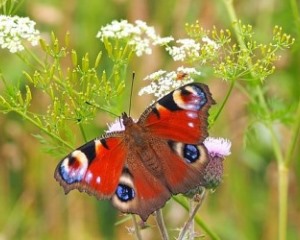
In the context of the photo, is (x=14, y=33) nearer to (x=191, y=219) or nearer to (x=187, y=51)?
(x=187, y=51)

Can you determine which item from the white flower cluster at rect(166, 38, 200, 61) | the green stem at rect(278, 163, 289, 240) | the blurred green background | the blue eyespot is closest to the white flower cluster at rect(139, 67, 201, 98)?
the white flower cluster at rect(166, 38, 200, 61)

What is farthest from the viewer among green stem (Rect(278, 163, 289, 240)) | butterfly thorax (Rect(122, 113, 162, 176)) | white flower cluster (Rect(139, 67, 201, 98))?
green stem (Rect(278, 163, 289, 240))

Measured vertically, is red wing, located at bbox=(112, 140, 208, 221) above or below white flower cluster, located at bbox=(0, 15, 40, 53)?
below

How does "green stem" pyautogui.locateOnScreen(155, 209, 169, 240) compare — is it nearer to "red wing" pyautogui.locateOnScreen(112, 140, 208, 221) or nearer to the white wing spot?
"red wing" pyautogui.locateOnScreen(112, 140, 208, 221)

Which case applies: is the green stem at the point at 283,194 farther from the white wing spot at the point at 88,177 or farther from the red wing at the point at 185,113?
the white wing spot at the point at 88,177

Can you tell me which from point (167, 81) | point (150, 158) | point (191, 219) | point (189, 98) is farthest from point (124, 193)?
point (167, 81)

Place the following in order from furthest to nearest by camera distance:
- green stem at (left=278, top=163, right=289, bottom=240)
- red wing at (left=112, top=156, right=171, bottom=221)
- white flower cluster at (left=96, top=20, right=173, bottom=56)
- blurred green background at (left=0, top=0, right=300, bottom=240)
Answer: blurred green background at (left=0, top=0, right=300, bottom=240)
green stem at (left=278, top=163, right=289, bottom=240)
white flower cluster at (left=96, top=20, right=173, bottom=56)
red wing at (left=112, top=156, right=171, bottom=221)

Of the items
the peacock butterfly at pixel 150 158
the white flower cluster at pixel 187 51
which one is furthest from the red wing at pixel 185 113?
the white flower cluster at pixel 187 51

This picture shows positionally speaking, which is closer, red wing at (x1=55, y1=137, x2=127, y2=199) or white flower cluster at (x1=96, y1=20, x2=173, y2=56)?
red wing at (x1=55, y1=137, x2=127, y2=199)
